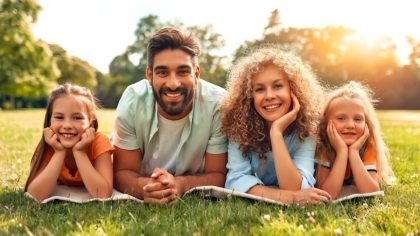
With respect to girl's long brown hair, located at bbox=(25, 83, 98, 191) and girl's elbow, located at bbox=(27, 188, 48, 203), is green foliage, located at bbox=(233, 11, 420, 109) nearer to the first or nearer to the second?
girl's long brown hair, located at bbox=(25, 83, 98, 191)

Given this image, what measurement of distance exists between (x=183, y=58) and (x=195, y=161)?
1.27 metres

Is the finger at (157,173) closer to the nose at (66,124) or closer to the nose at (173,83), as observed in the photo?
the nose at (173,83)

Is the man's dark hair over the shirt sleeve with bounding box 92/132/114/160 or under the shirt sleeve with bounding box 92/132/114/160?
over

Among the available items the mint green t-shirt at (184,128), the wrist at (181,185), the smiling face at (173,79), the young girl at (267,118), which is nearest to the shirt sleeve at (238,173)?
the young girl at (267,118)

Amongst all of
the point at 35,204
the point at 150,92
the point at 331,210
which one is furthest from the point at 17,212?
the point at 331,210

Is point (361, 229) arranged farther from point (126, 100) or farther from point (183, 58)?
point (126, 100)

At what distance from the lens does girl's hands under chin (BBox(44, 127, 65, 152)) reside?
5.19 meters

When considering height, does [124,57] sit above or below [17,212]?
above

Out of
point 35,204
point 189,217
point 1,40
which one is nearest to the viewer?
point 189,217

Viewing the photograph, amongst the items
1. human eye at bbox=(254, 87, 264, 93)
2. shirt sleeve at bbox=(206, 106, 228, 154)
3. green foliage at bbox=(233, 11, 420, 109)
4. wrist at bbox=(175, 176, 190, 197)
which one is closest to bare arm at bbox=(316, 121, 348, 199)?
human eye at bbox=(254, 87, 264, 93)

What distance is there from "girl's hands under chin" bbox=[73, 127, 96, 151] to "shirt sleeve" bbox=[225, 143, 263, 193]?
1.48m

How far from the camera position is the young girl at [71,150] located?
516 cm

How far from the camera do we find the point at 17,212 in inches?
178

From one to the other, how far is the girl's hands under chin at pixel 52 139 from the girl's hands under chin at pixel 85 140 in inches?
6.0
